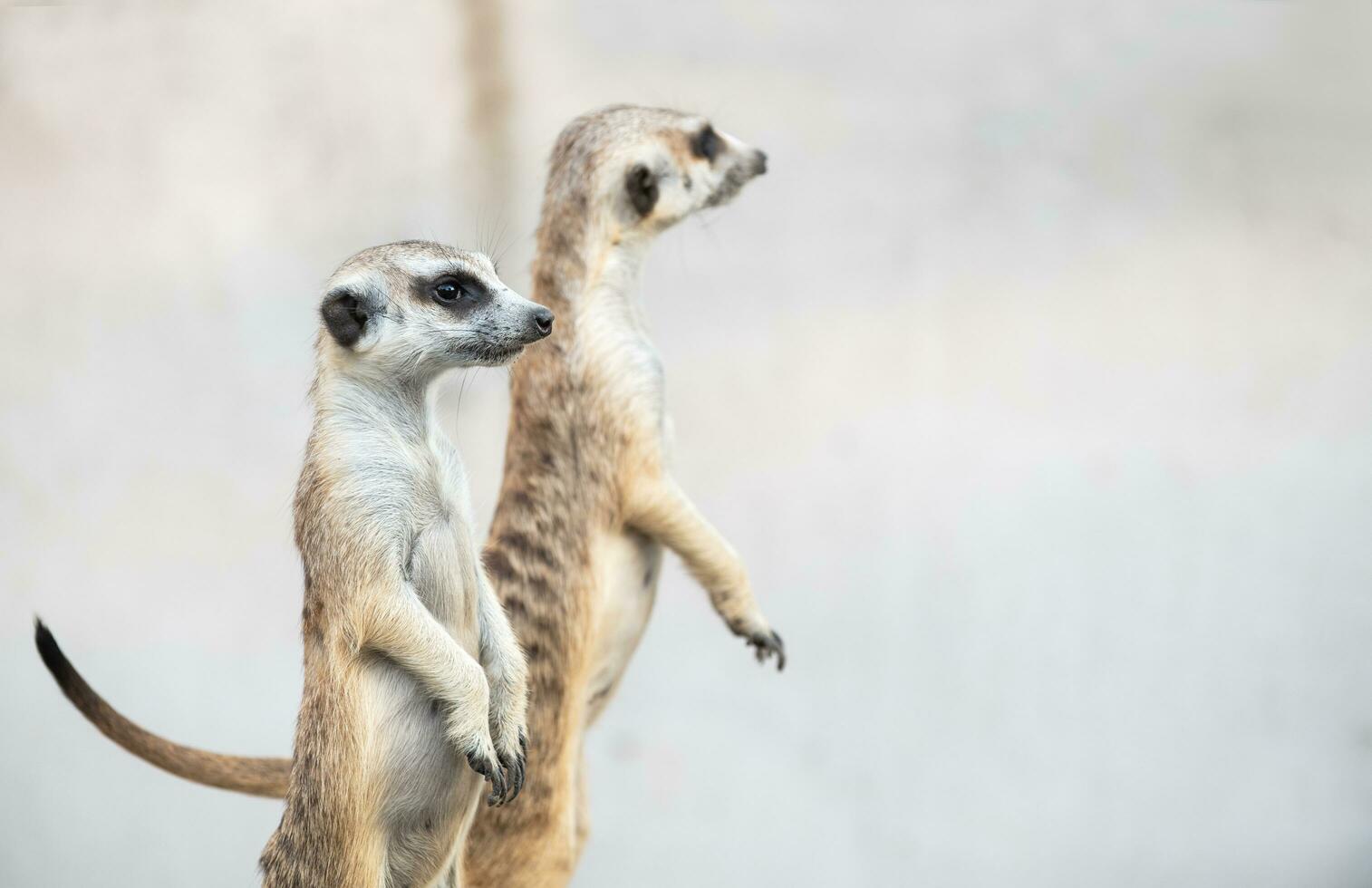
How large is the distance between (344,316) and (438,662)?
36 cm

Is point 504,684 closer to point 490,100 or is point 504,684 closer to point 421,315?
point 421,315

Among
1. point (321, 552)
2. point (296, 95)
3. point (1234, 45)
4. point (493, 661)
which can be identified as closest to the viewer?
point (321, 552)

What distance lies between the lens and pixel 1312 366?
2.99 m

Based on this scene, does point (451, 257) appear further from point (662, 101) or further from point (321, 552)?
point (662, 101)

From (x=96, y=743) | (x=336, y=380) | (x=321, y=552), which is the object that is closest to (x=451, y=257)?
(x=336, y=380)

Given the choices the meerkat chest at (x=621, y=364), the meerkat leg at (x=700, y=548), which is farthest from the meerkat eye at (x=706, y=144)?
the meerkat leg at (x=700, y=548)

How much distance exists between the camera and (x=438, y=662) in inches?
54.5

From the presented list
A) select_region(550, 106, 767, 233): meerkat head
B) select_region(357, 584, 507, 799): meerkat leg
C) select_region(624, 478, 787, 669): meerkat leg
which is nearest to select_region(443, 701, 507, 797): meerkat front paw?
select_region(357, 584, 507, 799): meerkat leg

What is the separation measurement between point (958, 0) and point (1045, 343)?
741mm

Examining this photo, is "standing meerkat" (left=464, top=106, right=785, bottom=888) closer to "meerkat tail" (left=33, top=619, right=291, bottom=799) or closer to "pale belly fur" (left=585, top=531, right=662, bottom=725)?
"pale belly fur" (left=585, top=531, right=662, bottom=725)

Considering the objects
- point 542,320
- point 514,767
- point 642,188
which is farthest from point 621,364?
point 514,767

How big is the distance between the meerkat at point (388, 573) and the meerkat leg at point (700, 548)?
21.9 inches

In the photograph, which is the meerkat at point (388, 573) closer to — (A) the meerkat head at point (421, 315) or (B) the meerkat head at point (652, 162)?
(A) the meerkat head at point (421, 315)

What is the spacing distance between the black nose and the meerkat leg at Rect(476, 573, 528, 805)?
0.31 m
